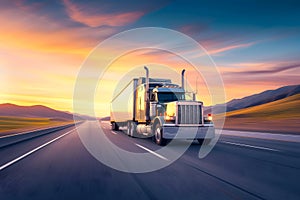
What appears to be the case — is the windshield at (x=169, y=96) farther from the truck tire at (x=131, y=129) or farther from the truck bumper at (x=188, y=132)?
the truck tire at (x=131, y=129)

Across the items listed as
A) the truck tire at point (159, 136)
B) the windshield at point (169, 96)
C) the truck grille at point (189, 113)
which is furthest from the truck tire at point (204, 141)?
the windshield at point (169, 96)

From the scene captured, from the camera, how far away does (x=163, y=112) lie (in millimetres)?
18344

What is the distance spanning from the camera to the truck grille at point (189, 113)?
55.9 ft

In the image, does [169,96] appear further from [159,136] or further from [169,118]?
[159,136]

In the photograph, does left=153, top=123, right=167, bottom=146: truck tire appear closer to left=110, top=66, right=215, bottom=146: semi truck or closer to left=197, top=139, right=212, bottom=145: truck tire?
left=110, top=66, right=215, bottom=146: semi truck

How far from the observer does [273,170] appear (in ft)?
31.8

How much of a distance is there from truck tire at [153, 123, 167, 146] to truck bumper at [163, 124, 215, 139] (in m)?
0.51

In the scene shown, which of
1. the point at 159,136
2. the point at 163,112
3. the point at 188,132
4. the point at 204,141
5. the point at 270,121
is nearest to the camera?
the point at 188,132

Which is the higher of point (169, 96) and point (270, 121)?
point (270, 121)

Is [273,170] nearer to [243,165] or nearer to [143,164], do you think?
[243,165]

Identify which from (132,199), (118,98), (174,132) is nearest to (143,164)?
(132,199)

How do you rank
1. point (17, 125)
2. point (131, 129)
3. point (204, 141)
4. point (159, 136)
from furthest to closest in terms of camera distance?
1. point (17, 125)
2. point (131, 129)
3. point (204, 141)
4. point (159, 136)

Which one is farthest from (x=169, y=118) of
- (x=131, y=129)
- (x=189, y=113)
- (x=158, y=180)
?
(x=158, y=180)

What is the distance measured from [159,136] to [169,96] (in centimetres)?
283
